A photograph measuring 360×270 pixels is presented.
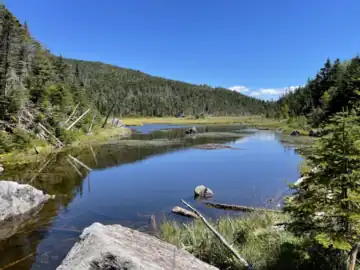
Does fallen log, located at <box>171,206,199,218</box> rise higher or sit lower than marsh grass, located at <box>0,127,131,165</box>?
lower

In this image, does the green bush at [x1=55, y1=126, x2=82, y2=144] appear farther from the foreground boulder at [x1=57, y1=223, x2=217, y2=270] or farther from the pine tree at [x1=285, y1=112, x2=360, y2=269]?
the pine tree at [x1=285, y1=112, x2=360, y2=269]

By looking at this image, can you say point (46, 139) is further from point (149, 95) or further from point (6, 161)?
point (149, 95)

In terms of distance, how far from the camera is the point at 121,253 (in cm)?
505

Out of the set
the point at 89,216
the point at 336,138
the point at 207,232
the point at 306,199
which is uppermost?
the point at 336,138

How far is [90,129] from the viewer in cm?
4875

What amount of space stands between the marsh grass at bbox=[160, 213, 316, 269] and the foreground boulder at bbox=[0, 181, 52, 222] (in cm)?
689

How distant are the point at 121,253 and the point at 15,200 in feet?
32.4

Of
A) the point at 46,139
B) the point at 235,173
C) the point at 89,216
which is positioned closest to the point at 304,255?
the point at 89,216

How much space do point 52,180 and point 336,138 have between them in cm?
1806

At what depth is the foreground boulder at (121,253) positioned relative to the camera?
492 cm

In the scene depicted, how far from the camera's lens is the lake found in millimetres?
10359

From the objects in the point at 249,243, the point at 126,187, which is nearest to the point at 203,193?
the point at 126,187

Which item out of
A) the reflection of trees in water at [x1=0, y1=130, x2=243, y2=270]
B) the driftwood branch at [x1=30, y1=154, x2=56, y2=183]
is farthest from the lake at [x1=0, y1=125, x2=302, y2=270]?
the driftwood branch at [x1=30, y1=154, x2=56, y2=183]

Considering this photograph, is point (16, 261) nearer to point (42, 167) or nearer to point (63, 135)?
point (42, 167)
